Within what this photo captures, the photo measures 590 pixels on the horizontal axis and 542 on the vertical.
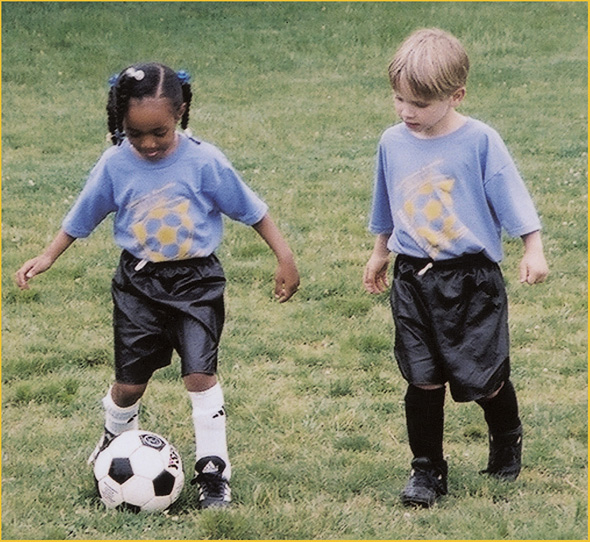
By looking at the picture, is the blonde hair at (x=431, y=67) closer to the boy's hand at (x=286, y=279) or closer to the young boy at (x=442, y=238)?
the young boy at (x=442, y=238)

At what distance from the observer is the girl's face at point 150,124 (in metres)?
3.83

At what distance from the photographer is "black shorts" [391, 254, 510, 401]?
3.98 meters

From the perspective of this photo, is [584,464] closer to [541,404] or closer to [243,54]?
[541,404]

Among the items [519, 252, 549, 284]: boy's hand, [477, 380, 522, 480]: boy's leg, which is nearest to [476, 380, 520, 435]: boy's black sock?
[477, 380, 522, 480]: boy's leg

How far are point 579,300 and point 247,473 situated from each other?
3096 millimetres

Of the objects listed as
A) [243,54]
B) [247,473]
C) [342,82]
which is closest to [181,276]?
[247,473]

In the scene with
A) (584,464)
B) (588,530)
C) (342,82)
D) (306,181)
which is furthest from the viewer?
(342,82)

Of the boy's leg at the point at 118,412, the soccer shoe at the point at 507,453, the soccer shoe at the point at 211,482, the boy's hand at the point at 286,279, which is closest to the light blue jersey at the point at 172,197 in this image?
the boy's hand at the point at 286,279

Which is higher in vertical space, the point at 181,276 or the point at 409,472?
the point at 181,276

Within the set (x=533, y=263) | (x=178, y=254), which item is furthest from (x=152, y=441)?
(x=533, y=263)

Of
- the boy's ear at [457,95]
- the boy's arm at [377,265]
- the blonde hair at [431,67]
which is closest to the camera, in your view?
the blonde hair at [431,67]

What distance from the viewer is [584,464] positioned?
14.8ft

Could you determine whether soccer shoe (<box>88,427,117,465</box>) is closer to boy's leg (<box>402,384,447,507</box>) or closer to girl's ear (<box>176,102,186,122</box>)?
boy's leg (<box>402,384,447,507</box>)

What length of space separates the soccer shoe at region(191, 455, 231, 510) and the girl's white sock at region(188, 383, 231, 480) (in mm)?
27
